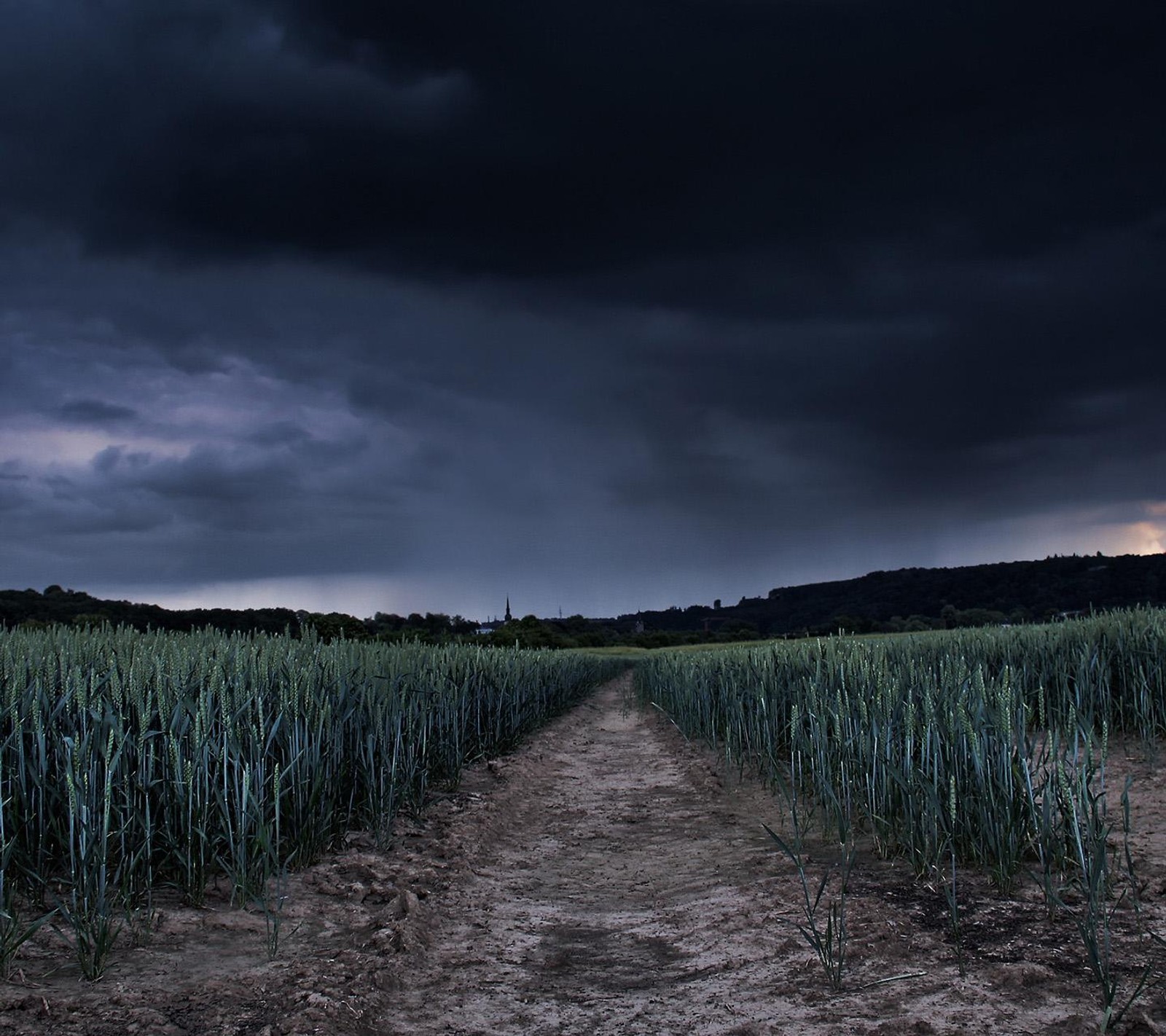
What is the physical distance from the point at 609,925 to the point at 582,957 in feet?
1.81

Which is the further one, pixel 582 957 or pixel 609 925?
pixel 609 925

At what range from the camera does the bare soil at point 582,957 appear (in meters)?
2.97

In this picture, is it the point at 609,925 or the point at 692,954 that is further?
the point at 609,925

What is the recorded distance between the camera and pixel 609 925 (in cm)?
448

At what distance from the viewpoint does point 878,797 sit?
5.38m

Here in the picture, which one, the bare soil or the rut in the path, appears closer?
the bare soil

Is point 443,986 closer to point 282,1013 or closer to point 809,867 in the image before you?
point 282,1013

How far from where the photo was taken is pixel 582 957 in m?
3.96

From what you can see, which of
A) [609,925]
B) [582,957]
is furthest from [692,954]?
[609,925]

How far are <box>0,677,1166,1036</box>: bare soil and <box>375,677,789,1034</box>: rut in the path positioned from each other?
0.02 meters

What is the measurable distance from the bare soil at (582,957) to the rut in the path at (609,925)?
2cm

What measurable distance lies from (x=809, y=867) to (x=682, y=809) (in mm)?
2738

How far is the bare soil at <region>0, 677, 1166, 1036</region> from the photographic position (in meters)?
2.97

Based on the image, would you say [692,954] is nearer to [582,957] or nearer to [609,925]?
[582,957]
